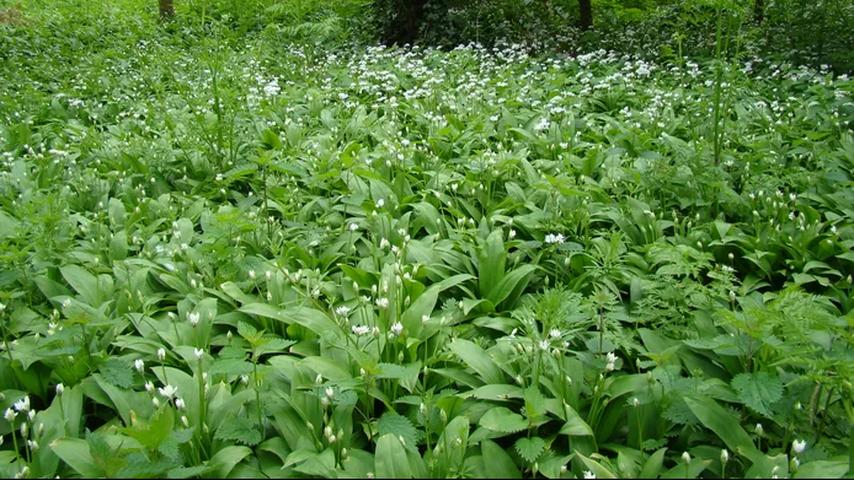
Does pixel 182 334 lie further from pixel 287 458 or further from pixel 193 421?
pixel 287 458

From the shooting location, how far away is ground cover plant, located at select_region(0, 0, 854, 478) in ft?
8.17

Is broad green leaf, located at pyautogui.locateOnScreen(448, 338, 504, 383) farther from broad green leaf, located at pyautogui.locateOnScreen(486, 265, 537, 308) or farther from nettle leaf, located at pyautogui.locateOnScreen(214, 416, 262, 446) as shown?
nettle leaf, located at pyautogui.locateOnScreen(214, 416, 262, 446)

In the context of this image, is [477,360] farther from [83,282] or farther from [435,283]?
[83,282]

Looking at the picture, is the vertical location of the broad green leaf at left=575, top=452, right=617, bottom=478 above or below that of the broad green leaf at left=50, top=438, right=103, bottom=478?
below

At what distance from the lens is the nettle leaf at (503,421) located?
8.12 feet

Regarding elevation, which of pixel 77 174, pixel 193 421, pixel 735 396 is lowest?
pixel 735 396

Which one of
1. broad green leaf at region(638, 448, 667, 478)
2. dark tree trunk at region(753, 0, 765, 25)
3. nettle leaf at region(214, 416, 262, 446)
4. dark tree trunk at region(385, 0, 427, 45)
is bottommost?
broad green leaf at region(638, 448, 667, 478)

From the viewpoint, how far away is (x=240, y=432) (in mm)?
2475

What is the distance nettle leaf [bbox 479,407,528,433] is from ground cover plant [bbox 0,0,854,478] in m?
0.02

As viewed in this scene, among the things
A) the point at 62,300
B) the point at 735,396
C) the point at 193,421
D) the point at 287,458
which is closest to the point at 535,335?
the point at 735,396

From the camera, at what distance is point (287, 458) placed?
2.42 meters

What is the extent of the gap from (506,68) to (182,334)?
229 inches

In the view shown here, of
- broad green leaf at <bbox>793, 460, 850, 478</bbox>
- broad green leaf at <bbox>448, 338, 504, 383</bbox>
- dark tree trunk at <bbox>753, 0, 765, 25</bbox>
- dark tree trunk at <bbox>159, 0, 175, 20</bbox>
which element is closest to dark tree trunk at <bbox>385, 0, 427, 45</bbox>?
dark tree trunk at <bbox>753, 0, 765, 25</bbox>

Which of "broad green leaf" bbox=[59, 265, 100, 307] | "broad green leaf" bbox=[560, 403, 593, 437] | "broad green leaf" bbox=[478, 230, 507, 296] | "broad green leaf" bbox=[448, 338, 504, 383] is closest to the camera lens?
"broad green leaf" bbox=[560, 403, 593, 437]
